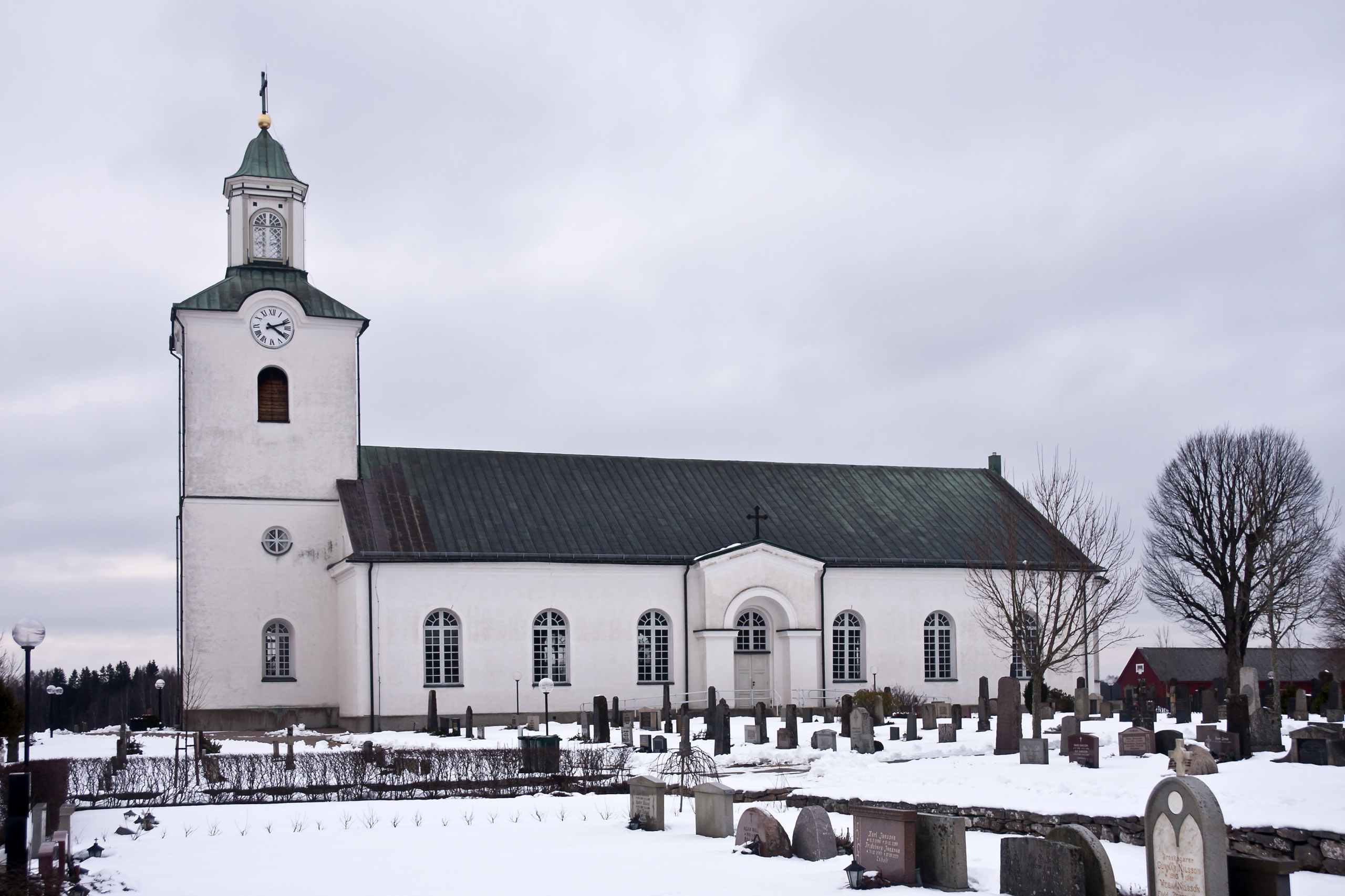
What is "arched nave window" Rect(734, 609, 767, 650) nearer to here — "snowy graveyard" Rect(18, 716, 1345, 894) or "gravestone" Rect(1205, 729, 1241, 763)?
→ "snowy graveyard" Rect(18, 716, 1345, 894)

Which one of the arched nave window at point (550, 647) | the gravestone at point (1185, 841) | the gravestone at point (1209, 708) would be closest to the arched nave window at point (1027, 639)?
the gravestone at point (1209, 708)

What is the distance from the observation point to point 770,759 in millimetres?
23078

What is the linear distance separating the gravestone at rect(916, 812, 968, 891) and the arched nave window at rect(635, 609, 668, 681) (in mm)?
23906

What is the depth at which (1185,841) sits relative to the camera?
9.23m

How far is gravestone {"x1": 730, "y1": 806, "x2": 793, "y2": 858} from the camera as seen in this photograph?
12.6 meters

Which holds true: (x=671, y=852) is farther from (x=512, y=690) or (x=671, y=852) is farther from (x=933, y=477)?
(x=933, y=477)

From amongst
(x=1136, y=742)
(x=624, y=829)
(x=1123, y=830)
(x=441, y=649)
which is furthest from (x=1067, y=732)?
(x=441, y=649)

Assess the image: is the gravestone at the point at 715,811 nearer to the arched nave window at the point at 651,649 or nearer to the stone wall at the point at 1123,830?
the stone wall at the point at 1123,830

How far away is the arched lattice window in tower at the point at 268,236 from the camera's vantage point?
35.4m

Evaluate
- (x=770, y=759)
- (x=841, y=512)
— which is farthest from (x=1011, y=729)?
(x=841, y=512)

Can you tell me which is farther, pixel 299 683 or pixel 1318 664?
pixel 1318 664

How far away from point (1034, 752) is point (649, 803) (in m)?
6.76

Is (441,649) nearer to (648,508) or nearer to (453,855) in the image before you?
(648,508)

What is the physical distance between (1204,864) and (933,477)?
33946 millimetres
